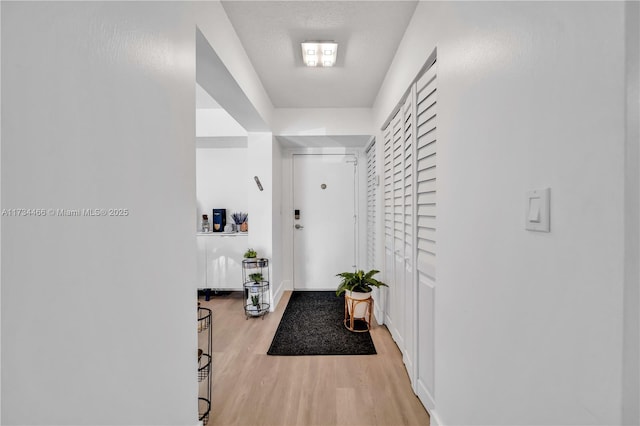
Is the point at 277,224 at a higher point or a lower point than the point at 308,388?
higher

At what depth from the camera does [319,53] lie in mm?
2346

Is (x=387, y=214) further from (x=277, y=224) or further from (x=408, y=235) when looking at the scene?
(x=277, y=224)

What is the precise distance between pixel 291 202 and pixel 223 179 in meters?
1.06

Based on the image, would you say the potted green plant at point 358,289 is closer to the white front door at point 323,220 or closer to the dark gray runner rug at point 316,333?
the dark gray runner rug at point 316,333

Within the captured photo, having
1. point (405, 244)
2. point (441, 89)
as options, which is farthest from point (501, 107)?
point (405, 244)

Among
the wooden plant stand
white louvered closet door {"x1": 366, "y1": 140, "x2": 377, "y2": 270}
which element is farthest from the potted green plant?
white louvered closet door {"x1": 366, "y1": 140, "x2": 377, "y2": 270}

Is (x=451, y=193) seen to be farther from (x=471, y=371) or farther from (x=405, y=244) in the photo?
(x=405, y=244)

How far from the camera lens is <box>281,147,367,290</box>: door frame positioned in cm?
424

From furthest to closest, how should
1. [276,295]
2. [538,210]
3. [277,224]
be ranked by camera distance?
1. [277,224]
2. [276,295]
3. [538,210]

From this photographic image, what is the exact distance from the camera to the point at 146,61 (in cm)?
104

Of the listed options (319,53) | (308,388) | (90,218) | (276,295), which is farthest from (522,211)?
(276,295)

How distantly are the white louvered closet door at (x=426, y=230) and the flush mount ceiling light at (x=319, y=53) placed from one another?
78 cm

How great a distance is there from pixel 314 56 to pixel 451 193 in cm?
168

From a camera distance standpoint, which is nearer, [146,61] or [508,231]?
[508,231]
